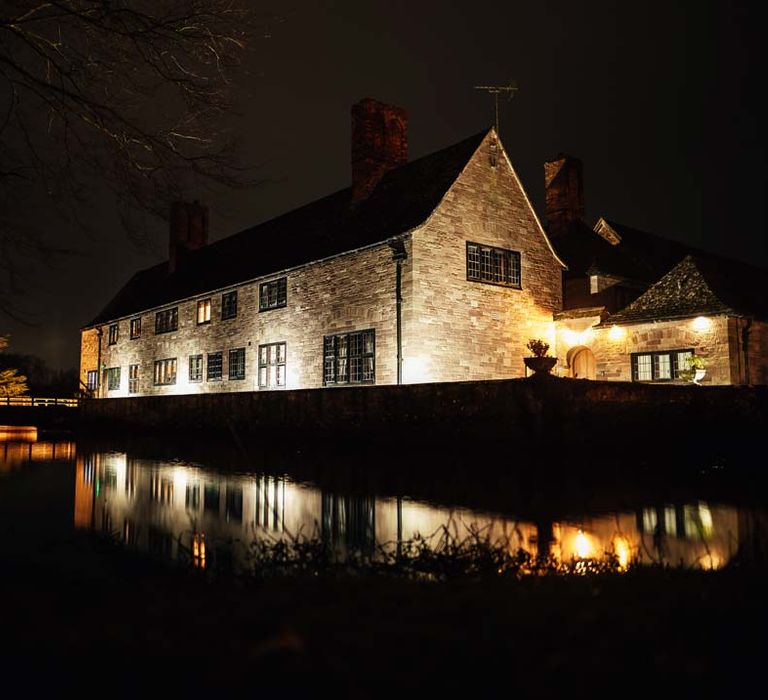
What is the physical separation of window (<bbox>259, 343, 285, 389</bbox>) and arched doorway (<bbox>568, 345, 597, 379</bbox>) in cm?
1144

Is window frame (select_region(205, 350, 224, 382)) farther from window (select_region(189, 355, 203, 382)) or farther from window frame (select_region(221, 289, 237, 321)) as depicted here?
window frame (select_region(221, 289, 237, 321))

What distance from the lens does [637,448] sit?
1258cm

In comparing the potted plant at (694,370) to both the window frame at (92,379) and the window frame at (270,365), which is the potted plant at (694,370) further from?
the window frame at (92,379)

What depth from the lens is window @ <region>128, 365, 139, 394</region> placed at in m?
37.8

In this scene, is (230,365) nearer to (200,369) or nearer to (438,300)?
(200,369)

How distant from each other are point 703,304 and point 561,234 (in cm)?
1399

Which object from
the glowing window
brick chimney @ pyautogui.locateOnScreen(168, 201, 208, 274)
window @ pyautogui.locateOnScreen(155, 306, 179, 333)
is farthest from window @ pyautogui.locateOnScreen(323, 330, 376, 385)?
brick chimney @ pyautogui.locateOnScreen(168, 201, 208, 274)

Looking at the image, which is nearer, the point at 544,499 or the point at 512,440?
the point at 544,499

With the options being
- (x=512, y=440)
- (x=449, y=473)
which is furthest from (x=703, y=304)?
(x=449, y=473)

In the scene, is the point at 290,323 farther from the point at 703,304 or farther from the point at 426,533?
the point at 426,533

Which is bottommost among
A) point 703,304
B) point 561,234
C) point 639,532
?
point 639,532

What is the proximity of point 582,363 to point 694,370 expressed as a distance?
21.4 ft

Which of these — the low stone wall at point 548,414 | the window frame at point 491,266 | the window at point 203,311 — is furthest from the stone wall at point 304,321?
the low stone wall at point 548,414

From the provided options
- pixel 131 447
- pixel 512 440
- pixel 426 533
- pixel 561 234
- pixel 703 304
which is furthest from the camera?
pixel 561 234
